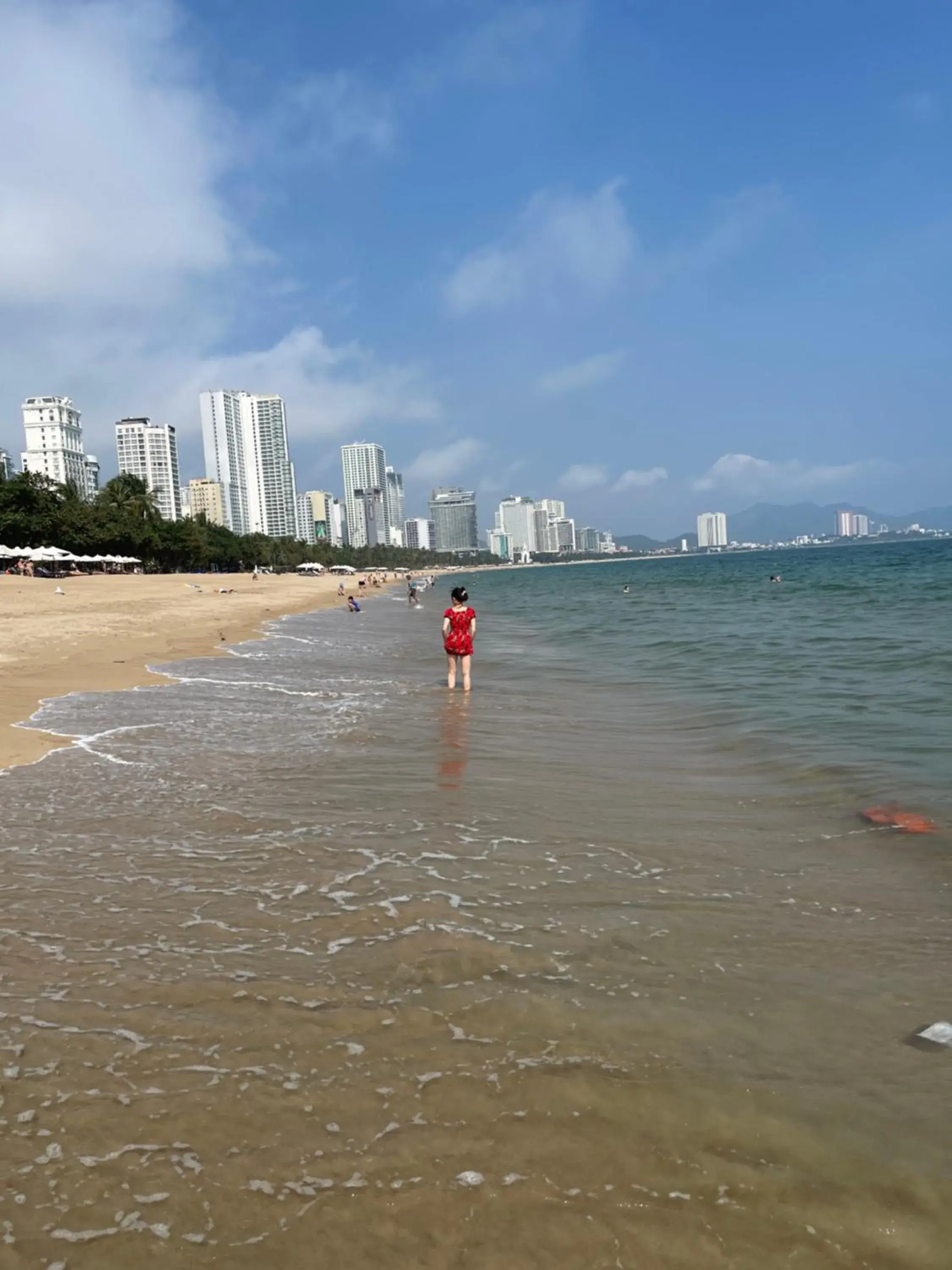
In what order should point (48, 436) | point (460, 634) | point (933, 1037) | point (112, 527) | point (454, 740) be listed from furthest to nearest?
point (48, 436) → point (112, 527) → point (460, 634) → point (454, 740) → point (933, 1037)

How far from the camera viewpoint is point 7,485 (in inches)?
2995

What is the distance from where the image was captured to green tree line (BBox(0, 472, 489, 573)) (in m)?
77.6

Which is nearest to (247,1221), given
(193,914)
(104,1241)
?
(104,1241)

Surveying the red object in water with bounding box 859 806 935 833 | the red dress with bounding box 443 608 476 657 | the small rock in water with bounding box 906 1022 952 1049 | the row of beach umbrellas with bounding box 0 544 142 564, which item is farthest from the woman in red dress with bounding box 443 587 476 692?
the row of beach umbrellas with bounding box 0 544 142 564

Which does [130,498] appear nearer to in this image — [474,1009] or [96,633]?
[96,633]

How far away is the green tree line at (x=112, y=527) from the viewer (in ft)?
254

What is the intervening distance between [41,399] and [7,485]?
12430 cm

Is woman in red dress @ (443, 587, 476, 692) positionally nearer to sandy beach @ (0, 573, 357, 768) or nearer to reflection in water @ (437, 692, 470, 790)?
reflection in water @ (437, 692, 470, 790)

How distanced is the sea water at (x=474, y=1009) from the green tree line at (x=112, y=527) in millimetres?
78198

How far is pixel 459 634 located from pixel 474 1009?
10.6m

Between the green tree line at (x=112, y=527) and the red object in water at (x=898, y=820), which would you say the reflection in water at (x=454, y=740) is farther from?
the green tree line at (x=112, y=527)

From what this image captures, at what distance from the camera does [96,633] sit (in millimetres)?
25188

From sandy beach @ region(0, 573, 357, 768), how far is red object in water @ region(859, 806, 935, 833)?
7.81 m

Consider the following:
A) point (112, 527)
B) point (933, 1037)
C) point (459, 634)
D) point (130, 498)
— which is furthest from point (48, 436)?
point (933, 1037)
